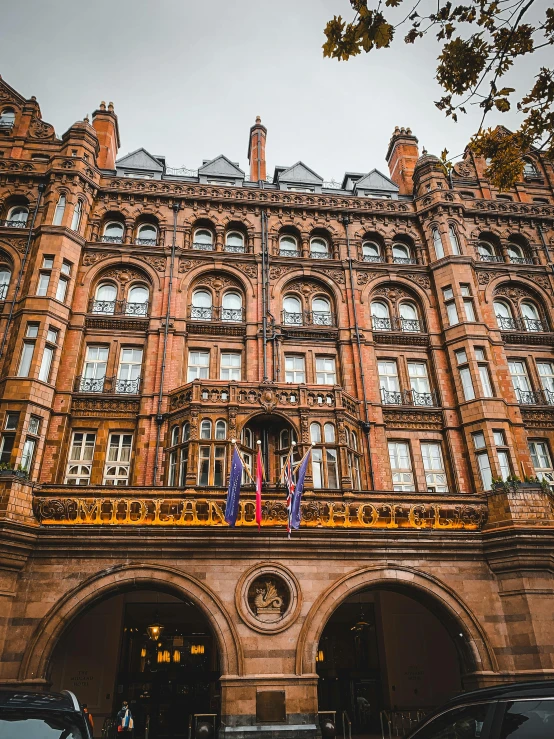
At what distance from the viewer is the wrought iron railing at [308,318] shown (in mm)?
26094

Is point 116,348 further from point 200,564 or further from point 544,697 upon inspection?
point 544,697

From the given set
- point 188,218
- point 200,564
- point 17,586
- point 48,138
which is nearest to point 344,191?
point 188,218

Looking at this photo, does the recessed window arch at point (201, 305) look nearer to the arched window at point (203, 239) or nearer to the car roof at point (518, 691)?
the arched window at point (203, 239)

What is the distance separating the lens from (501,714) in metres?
4.92

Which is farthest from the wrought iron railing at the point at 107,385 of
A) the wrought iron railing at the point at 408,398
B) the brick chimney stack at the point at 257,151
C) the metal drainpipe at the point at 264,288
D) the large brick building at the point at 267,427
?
the brick chimney stack at the point at 257,151

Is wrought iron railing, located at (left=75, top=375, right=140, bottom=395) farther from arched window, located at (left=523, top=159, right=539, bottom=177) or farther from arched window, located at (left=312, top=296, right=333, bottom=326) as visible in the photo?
arched window, located at (left=523, top=159, right=539, bottom=177)

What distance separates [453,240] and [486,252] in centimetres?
287

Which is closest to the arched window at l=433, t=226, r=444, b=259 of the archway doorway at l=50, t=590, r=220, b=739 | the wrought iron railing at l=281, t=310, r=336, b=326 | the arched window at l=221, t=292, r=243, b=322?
the wrought iron railing at l=281, t=310, r=336, b=326

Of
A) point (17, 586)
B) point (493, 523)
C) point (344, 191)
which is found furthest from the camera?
point (344, 191)

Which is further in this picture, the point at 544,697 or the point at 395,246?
the point at 395,246

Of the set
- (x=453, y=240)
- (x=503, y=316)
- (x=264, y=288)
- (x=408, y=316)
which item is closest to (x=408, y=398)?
(x=408, y=316)

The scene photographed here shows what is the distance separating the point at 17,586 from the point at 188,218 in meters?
19.2

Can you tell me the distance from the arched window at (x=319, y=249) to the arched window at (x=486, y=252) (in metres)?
8.30

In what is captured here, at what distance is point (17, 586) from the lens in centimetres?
1573
